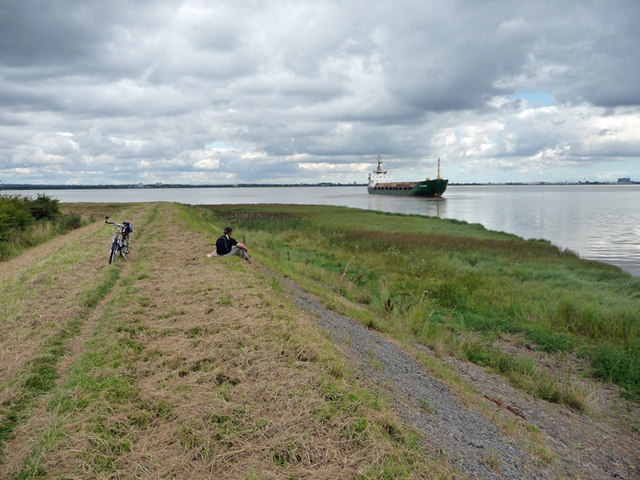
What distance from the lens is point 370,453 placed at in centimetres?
369

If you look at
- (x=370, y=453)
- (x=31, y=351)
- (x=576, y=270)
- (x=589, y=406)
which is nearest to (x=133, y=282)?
(x=31, y=351)

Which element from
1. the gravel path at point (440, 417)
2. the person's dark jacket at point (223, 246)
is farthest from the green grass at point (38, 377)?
the person's dark jacket at point (223, 246)

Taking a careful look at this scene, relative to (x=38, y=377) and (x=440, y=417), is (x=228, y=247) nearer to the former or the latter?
(x=38, y=377)

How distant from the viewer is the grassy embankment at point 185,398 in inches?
141

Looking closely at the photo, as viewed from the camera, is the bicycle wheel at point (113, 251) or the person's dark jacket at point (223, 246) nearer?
the bicycle wheel at point (113, 251)

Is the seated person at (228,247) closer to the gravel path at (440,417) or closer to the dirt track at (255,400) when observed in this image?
the dirt track at (255,400)

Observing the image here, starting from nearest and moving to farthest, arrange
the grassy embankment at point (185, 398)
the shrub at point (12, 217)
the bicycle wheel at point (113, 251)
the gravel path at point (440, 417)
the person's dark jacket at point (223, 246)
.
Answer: the grassy embankment at point (185, 398) → the gravel path at point (440, 417) → the bicycle wheel at point (113, 251) → the person's dark jacket at point (223, 246) → the shrub at point (12, 217)

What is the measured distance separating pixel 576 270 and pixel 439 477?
58.5ft

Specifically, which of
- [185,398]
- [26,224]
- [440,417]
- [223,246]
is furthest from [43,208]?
[440,417]

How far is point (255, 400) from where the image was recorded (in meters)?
4.51

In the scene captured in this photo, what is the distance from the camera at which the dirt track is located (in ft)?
12.1

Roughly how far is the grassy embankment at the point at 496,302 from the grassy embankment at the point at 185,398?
4.31 meters

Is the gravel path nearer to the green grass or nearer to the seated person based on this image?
the green grass

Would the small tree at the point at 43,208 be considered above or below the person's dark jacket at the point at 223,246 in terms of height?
above
